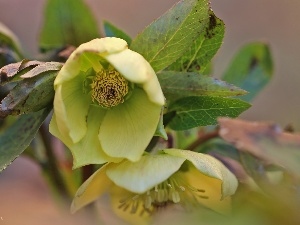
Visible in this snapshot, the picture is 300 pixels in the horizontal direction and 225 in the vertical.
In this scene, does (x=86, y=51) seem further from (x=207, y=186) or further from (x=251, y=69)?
(x=251, y=69)

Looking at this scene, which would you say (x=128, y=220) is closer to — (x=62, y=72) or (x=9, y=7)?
(x=62, y=72)

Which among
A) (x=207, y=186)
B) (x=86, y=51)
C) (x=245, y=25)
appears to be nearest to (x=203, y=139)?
(x=207, y=186)

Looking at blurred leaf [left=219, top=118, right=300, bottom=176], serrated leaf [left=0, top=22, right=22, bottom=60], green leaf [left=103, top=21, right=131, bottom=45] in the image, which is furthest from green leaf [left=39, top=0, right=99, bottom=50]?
blurred leaf [left=219, top=118, right=300, bottom=176]

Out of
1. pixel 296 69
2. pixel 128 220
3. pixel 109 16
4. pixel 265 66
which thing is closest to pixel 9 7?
pixel 109 16

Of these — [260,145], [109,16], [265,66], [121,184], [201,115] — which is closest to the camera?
[260,145]

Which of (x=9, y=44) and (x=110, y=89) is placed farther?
(x=9, y=44)

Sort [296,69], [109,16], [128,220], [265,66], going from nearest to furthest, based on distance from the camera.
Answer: [128,220] → [265,66] → [296,69] → [109,16]

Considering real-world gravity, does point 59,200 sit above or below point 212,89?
below
